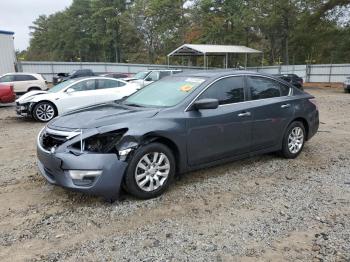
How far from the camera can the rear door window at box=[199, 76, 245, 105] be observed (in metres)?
5.27

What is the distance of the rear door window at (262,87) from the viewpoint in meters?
5.79

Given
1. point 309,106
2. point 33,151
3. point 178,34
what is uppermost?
point 178,34

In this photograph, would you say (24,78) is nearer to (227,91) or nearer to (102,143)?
(227,91)

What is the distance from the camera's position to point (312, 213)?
4.23 m

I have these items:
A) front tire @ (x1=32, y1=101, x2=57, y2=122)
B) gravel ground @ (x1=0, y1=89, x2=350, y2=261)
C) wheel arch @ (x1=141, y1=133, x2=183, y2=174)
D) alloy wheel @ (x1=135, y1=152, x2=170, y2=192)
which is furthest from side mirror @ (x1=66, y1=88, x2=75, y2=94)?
alloy wheel @ (x1=135, y1=152, x2=170, y2=192)

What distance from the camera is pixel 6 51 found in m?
26.5

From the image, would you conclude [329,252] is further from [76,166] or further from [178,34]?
[178,34]

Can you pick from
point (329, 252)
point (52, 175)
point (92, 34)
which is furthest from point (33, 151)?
point (92, 34)

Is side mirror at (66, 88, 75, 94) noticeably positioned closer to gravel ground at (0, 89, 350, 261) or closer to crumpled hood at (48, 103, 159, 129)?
gravel ground at (0, 89, 350, 261)

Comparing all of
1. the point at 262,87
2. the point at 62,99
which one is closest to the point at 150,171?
the point at 262,87

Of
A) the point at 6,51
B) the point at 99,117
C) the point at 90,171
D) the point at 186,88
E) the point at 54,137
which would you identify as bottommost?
the point at 90,171

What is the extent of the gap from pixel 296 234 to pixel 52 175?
2.80m

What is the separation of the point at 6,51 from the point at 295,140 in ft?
82.8

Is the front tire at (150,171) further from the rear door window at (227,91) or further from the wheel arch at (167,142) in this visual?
the rear door window at (227,91)
